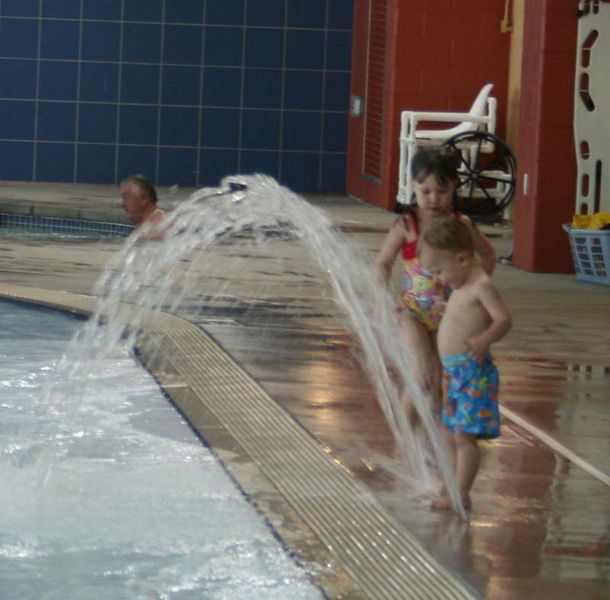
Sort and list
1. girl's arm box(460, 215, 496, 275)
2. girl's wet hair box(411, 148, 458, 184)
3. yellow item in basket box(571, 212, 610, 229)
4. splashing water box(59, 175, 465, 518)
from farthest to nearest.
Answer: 1. yellow item in basket box(571, 212, 610, 229)
2. splashing water box(59, 175, 465, 518)
3. girl's arm box(460, 215, 496, 275)
4. girl's wet hair box(411, 148, 458, 184)

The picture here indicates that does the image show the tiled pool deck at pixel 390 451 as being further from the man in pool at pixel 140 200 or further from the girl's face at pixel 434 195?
the girl's face at pixel 434 195

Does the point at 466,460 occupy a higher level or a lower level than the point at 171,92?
lower

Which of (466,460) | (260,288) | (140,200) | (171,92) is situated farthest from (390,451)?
(171,92)

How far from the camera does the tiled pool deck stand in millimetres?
4148

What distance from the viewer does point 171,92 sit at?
18672 millimetres

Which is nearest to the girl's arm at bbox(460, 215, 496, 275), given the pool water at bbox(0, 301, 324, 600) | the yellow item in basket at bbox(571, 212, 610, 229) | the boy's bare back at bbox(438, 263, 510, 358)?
the boy's bare back at bbox(438, 263, 510, 358)

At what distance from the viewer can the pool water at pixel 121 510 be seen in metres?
4.12

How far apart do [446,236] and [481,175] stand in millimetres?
10239

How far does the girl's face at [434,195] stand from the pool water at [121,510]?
1.11 meters

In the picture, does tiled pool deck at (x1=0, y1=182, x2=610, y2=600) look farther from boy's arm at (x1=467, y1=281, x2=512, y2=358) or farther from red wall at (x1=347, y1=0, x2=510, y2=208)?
red wall at (x1=347, y1=0, x2=510, y2=208)

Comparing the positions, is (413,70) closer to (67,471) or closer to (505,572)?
(67,471)

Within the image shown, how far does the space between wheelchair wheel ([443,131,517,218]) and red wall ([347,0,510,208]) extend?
3.58 ft

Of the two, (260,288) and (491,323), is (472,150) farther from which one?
(491,323)

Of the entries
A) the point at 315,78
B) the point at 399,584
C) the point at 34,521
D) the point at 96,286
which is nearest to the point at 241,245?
the point at 96,286
